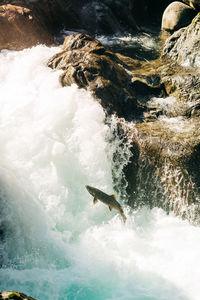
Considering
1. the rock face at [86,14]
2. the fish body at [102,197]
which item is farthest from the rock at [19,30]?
the fish body at [102,197]

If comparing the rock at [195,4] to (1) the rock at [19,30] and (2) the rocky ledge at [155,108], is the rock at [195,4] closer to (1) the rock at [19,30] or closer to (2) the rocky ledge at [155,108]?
(2) the rocky ledge at [155,108]

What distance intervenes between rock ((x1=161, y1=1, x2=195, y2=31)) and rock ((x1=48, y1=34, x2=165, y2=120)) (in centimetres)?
564

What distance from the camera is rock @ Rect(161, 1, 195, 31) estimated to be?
11.1 metres

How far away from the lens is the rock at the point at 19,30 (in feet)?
29.3

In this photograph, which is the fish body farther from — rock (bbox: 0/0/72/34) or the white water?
rock (bbox: 0/0/72/34)

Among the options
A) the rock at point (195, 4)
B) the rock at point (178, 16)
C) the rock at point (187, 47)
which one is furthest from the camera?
the rock at point (178, 16)

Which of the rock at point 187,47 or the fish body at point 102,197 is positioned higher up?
the rock at point 187,47

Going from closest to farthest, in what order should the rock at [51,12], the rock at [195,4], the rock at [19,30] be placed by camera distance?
the rock at [19,30] → the rock at [51,12] → the rock at [195,4]

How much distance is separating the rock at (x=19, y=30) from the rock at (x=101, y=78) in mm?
2495

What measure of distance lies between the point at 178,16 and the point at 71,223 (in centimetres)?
1027

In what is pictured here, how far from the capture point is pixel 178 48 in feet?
28.0

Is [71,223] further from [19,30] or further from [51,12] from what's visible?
[51,12]

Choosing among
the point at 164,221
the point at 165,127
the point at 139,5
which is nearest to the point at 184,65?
the point at 165,127

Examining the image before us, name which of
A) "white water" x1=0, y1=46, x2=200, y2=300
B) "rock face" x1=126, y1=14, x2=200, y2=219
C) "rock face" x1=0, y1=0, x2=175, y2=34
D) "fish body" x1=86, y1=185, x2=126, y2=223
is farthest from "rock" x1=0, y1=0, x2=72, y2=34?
"fish body" x1=86, y1=185, x2=126, y2=223
